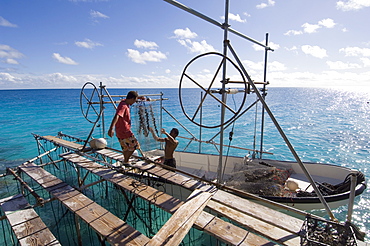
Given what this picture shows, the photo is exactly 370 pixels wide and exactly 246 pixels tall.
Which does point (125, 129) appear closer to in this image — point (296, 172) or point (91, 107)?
point (296, 172)

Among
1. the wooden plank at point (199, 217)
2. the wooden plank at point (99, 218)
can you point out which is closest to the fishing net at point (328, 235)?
the wooden plank at point (199, 217)

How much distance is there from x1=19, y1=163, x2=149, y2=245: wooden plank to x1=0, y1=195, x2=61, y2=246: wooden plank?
436 mm

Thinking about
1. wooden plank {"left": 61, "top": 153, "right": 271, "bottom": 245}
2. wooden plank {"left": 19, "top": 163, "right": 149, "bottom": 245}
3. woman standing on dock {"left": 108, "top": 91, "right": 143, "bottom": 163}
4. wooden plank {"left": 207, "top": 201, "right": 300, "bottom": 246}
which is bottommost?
wooden plank {"left": 19, "top": 163, "right": 149, "bottom": 245}

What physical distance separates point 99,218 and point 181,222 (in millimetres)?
1287

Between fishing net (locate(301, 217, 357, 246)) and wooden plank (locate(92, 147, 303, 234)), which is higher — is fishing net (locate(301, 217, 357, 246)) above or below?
above

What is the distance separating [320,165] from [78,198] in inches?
319

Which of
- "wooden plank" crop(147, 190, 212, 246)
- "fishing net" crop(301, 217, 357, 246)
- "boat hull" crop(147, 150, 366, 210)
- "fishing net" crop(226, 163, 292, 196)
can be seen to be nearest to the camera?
"fishing net" crop(301, 217, 357, 246)

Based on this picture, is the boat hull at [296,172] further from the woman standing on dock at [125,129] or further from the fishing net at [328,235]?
the fishing net at [328,235]

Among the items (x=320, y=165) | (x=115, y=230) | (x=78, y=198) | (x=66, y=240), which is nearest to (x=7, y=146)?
(x=66, y=240)

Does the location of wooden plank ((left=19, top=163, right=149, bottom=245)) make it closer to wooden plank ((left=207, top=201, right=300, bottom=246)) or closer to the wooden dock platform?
the wooden dock platform

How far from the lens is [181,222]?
2846 mm

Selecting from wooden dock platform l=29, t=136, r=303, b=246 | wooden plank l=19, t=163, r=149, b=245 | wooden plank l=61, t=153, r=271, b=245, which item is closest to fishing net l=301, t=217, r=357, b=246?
wooden dock platform l=29, t=136, r=303, b=246

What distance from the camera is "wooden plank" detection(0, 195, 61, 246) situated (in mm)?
3051

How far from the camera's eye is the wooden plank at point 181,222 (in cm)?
255
